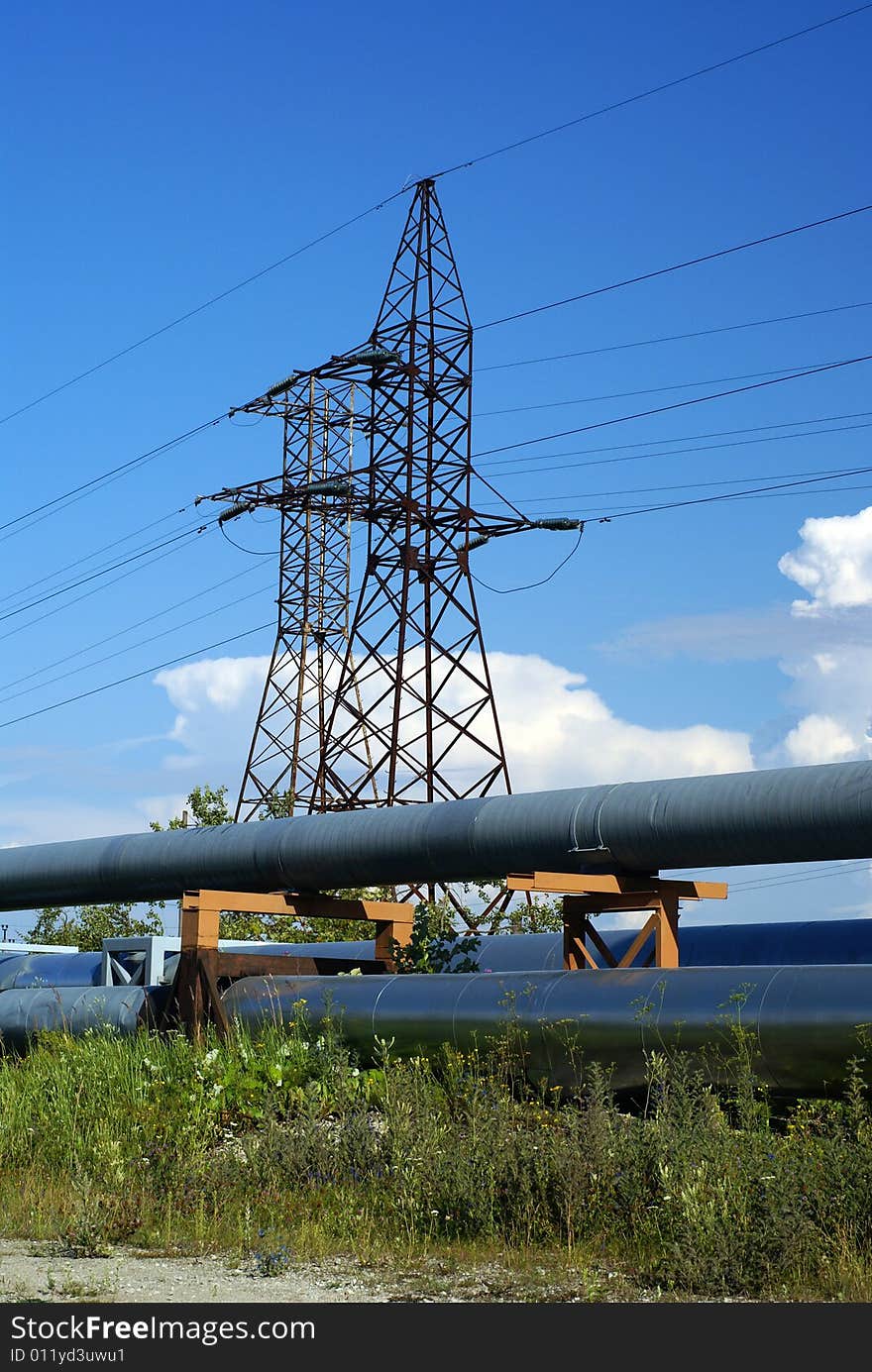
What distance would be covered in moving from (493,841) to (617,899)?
1.47 metres

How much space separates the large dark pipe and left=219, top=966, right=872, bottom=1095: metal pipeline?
5.41 feet

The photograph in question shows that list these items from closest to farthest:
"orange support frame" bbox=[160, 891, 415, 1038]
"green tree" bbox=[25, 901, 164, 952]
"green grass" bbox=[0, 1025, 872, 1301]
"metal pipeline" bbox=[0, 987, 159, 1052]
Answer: "green grass" bbox=[0, 1025, 872, 1301]
"orange support frame" bbox=[160, 891, 415, 1038]
"metal pipeline" bbox=[0, 987, 159, 1052]
"green tree" bbox=[25, 901, 164, 952]

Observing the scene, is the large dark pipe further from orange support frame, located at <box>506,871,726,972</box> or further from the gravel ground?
the gravel ground

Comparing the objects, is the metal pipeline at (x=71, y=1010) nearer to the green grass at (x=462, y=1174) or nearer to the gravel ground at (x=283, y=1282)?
the green grass at (x=462, y=1174)

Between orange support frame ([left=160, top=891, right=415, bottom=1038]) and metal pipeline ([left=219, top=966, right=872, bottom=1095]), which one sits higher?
orange support frame ([left=160, top=891, right=415, bottom=1038])

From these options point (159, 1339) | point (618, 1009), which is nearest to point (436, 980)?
point (618, 1009)

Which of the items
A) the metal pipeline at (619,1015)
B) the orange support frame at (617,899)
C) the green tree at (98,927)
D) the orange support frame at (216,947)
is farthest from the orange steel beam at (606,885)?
the green tree at (98,927)

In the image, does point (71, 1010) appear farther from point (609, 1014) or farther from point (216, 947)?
point (609, 1014)

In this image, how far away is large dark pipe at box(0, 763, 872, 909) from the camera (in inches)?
472

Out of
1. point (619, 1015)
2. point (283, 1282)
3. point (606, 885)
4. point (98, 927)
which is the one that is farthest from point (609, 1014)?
point (98, 927)

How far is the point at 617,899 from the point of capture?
13461 mm

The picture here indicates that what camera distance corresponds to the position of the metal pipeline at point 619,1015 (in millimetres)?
9758

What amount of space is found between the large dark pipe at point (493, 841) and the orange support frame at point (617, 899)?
0.27 metres

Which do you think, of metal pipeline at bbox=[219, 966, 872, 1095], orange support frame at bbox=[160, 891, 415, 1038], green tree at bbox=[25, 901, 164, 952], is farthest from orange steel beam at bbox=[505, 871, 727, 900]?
green tree at bbox=[25, 901, 164, 952]
